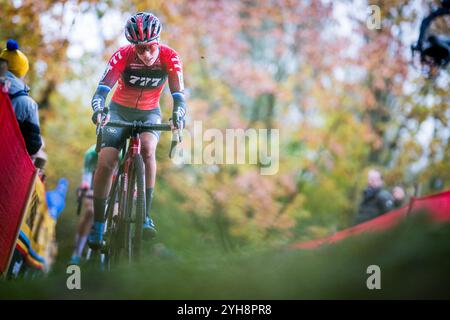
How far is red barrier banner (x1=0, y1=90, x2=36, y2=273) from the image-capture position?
4711 mm

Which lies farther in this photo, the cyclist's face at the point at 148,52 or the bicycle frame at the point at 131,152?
the bicycle frame at the point at 131,152

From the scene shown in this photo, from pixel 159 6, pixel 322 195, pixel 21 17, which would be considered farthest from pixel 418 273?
pixel 322 195

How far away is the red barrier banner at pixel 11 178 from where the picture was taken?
4711 millimetres

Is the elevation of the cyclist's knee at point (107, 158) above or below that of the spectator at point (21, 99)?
below

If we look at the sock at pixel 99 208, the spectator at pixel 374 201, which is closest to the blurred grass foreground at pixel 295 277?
the sock at pixel 99 208

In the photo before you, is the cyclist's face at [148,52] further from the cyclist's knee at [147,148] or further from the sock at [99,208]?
the sock at [99,208]

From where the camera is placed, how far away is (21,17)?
Answer: 32.6ft

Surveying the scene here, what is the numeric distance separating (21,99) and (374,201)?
7193 mm

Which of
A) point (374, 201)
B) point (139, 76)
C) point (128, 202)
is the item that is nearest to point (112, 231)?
point (128, 202)

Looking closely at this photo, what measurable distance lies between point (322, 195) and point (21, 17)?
12424 mm

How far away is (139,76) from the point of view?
4910 mm

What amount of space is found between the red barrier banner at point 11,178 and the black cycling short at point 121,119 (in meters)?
0.77

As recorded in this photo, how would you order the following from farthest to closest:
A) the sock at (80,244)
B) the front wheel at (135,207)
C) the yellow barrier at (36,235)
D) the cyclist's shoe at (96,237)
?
the sock at (80,244) < the yellow barrier at (36,235) < the cyclist's shoe at (96,237) < the front wheel at (135,207)

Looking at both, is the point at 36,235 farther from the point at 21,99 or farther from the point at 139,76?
the point at 139,76
